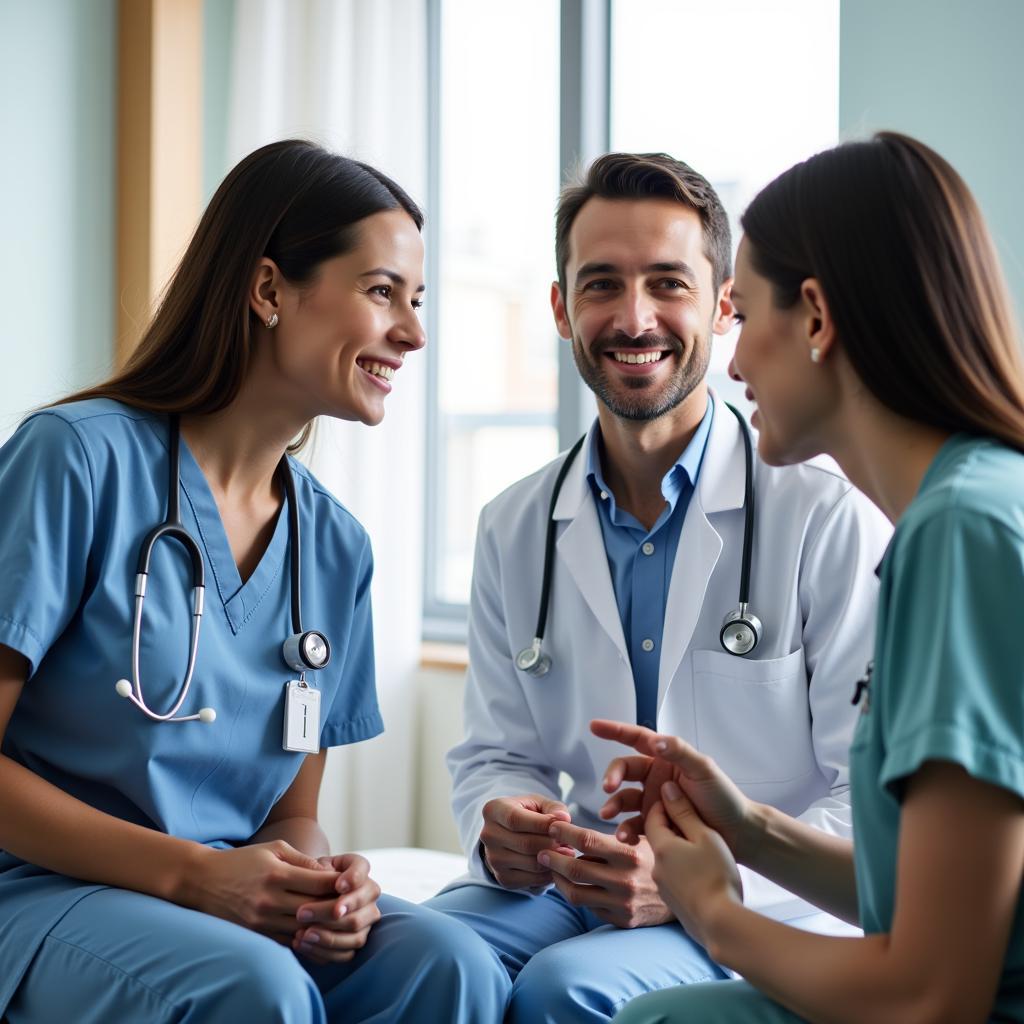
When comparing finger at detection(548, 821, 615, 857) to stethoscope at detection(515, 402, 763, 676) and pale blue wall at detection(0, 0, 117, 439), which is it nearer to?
stethoscope at detection(515, 402, 763, 676)

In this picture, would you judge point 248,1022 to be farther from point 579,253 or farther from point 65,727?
point 579,253

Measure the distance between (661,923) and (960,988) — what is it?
29.5 inches

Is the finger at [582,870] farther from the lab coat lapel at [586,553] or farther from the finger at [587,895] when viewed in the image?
the lab coat lapel at [586,553]

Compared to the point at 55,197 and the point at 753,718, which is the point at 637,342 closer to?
the point at 753,718

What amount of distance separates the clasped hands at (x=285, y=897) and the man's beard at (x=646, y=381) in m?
0.82

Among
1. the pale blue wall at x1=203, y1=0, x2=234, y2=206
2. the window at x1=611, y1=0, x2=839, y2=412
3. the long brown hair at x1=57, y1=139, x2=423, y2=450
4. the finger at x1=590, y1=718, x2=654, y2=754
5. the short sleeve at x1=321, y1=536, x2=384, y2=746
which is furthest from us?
the pale blue wall at x1=203, y1=0, x2=234, y2=206

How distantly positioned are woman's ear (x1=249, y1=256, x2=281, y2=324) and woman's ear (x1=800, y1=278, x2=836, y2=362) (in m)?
0.80

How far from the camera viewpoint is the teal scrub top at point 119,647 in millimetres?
1396

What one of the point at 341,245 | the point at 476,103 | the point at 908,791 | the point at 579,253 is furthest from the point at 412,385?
the point at 908,791

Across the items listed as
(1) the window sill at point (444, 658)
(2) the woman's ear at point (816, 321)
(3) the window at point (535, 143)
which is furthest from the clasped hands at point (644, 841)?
(3) the window at point (535, 143)

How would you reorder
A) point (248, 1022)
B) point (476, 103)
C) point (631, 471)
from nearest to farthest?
1. point (248, 1022)
2. point (631, 471)
3. point (476, 103)

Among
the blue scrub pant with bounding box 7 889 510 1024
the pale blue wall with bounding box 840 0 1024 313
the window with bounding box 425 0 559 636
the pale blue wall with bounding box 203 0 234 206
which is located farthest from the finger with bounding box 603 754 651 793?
the pale blue wall with bounding box 203 0 234 206

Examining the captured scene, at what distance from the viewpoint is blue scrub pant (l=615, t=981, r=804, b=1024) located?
1.04 m

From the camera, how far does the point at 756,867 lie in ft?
4.11
